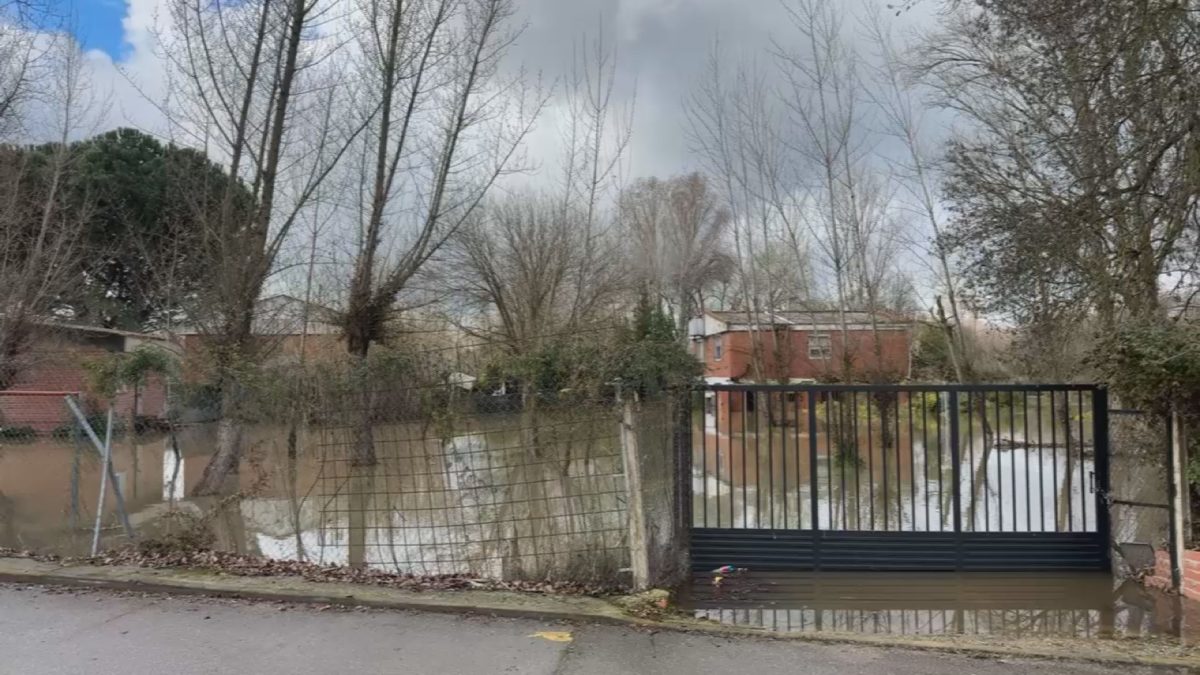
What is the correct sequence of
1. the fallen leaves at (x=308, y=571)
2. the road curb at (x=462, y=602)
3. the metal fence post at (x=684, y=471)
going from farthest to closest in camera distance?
the metal fence post at (x=684, y=471)
the fallen leaves at (x=308, y=571)
the road curb at (x=462, y=602)

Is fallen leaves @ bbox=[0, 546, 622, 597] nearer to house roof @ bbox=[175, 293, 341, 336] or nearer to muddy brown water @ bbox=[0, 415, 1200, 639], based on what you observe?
muddy brown water @ bbox=[0, 415, 1200, 639]

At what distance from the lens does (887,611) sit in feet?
21.6

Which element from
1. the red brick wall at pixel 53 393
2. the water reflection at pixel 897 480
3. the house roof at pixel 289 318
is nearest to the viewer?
the water reflection at pixel 897 480

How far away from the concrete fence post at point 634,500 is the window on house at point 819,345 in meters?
26.0

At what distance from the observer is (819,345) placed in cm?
3111

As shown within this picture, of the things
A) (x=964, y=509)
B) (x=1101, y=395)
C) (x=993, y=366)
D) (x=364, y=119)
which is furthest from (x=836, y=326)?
(x=1101, y=395)

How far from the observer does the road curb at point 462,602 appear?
4.89 metres

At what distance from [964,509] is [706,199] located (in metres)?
22.8

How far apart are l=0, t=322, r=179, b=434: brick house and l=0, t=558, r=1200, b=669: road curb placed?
3.53 meters

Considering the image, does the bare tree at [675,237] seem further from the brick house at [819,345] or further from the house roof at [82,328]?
the house roof at [82,328]

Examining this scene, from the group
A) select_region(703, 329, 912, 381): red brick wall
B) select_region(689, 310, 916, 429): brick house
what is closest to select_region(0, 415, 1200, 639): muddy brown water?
select_region(703, 329, 912, 381): red brick wall

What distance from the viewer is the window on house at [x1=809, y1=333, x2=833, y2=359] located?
103 ft

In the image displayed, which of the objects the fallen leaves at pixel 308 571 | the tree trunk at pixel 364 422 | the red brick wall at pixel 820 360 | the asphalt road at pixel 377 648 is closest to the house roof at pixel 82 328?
the tree trunk at pixel 364 422

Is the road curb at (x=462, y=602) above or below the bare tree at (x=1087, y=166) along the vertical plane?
below
